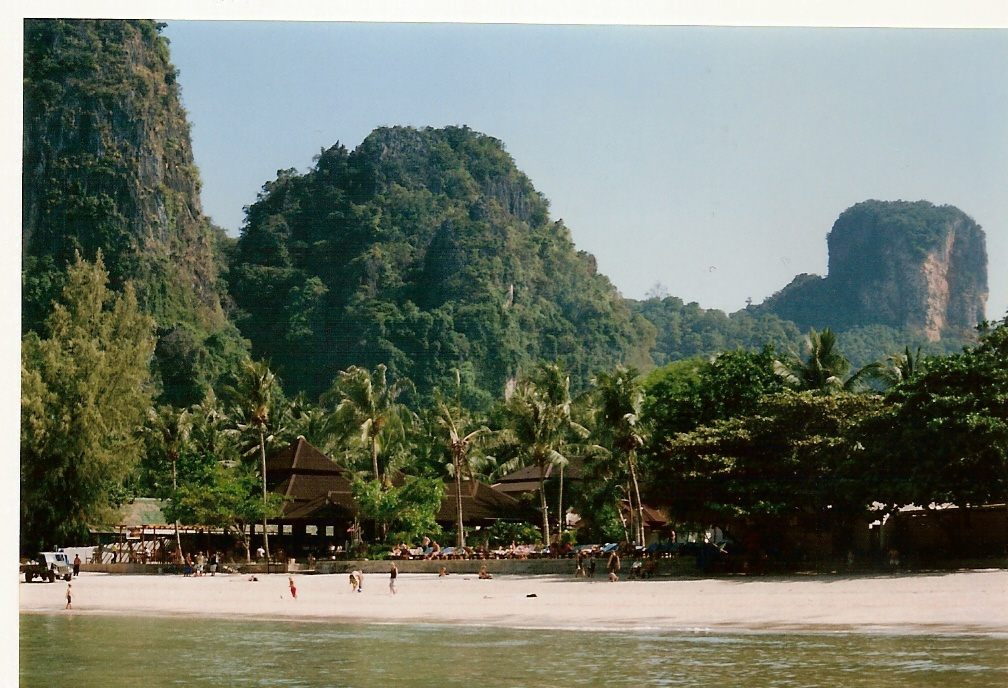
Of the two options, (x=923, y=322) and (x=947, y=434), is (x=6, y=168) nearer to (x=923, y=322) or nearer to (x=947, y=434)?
(x=947, y=434)

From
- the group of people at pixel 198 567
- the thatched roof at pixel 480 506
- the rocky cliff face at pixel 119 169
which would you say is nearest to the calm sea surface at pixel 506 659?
the group of people at pixel 198 567

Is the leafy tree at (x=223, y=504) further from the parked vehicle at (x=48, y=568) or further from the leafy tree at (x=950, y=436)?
the leafy tree at (x=950, y=436)

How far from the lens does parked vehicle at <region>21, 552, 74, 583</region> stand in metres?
31.5

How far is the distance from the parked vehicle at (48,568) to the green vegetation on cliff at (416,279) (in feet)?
162

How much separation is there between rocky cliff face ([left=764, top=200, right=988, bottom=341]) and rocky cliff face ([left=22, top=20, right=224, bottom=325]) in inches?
1729

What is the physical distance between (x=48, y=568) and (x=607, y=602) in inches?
688

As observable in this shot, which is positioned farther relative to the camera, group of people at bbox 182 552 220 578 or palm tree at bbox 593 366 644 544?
group of people at bbox 182 552 220 578

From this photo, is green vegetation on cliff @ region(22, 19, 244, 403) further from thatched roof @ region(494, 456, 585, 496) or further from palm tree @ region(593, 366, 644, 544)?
palm tree @ region(593, 366, 644, 544)

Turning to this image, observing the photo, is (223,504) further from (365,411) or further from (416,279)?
(416,279)

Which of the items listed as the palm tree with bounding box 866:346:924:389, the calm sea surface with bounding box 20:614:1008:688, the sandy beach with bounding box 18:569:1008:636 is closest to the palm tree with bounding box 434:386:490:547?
the sandy beach with bounding box 18:569:1008:636

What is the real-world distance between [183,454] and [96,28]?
155 feet

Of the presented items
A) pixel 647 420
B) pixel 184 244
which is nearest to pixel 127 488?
pixel 647 420

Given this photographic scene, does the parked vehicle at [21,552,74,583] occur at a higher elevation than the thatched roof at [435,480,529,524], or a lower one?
lower

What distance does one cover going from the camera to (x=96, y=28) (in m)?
83.1
